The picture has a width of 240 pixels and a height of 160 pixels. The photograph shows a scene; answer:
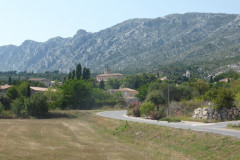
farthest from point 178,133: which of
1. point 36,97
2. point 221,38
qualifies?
point 221,38

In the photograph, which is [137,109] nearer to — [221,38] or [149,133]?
[149,133]

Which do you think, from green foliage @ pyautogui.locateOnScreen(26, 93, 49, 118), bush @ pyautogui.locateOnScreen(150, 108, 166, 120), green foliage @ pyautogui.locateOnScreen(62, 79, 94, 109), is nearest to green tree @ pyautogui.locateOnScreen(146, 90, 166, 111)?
bush @ pyautogui.locateOnScreen(150, 108, 166, 120)

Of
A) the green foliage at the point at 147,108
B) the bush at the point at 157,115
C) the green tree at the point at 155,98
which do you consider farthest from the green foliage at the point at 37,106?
the bush at the point at 157,115

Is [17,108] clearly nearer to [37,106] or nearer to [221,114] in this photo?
[37,106]

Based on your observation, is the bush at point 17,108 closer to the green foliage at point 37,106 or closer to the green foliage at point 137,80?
the green foliage at point 37,106

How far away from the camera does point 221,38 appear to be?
197 m

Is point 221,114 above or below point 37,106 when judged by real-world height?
below

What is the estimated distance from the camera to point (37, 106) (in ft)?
194

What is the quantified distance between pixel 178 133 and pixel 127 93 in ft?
338

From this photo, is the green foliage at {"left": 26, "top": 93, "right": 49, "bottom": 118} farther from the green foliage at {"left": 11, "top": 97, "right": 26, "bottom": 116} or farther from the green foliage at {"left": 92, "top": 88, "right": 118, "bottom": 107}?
the green foliage at {"left": 92, "top": 88, "right": 118, "bottom": 107}

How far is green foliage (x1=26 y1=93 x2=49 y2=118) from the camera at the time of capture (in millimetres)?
58816

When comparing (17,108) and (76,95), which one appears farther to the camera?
(76,95)

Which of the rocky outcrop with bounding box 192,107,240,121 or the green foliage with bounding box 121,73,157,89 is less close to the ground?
the green foliage with bounding box 121,73,157,89

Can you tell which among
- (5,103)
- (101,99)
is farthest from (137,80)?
(5,103)
